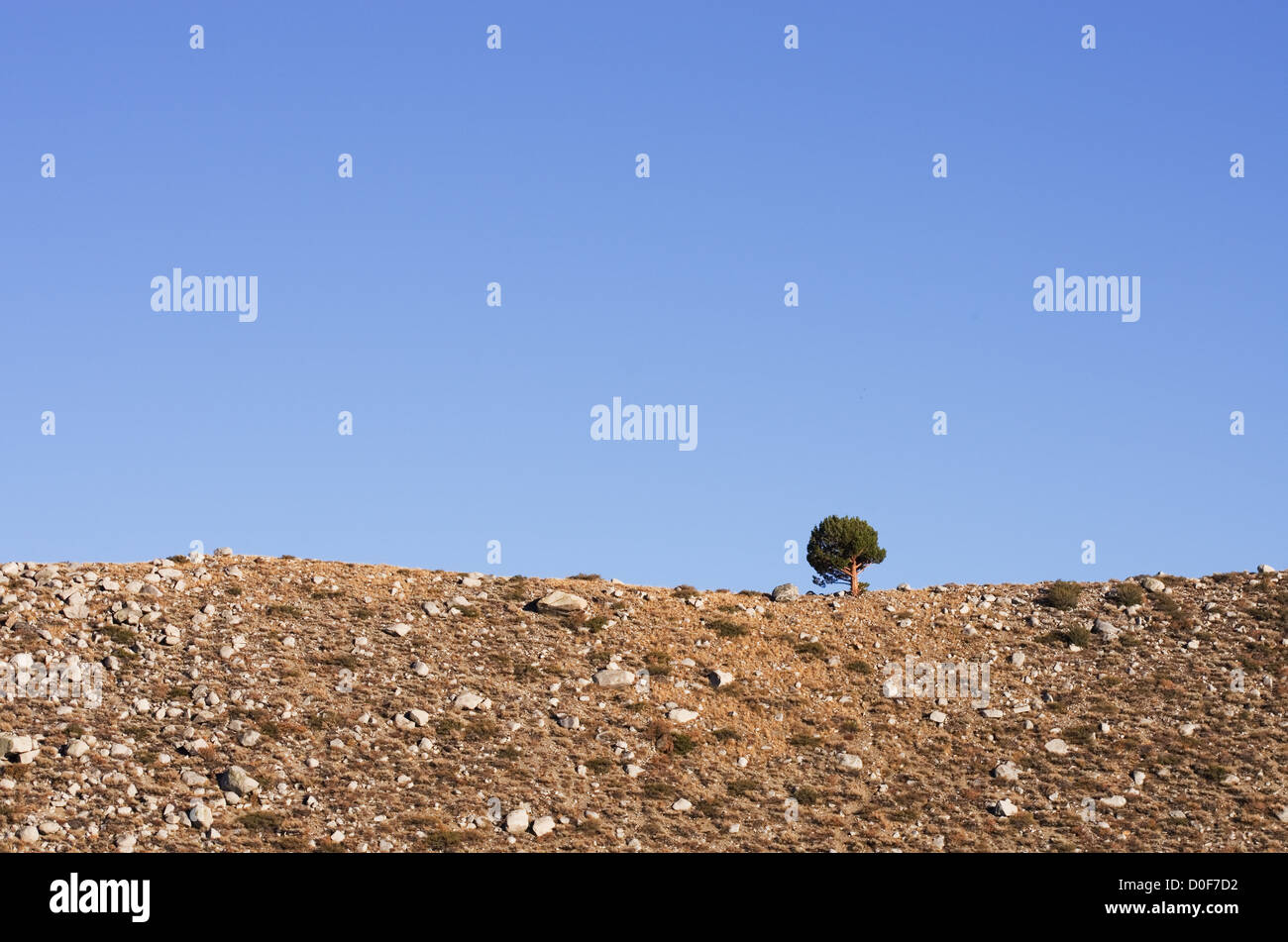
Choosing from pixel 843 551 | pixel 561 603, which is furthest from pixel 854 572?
pixel 561 603

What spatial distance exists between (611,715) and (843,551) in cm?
2241

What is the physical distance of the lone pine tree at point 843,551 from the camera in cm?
6475

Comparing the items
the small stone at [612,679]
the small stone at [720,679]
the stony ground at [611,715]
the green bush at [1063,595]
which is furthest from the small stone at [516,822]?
the green bush at [1063,595]

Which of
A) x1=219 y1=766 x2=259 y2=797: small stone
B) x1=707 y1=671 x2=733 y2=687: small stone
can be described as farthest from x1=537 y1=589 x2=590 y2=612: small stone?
x1=219 y1=766 x2=259 y2=797: small stone

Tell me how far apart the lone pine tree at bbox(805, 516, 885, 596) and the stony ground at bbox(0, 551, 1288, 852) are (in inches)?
232

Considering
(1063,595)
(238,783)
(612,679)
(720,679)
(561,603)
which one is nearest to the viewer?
(238,783)

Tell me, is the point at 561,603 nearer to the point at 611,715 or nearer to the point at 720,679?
the point at 720,679

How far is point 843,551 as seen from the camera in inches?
2557

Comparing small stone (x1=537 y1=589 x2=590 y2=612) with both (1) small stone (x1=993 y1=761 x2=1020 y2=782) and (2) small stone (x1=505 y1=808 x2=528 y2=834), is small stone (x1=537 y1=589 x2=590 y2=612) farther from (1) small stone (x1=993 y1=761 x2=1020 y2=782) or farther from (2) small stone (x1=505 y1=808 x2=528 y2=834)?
(1) small stone (x1=993 y1=761 x2=1020 y2=782)

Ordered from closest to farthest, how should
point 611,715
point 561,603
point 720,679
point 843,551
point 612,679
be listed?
point 611,715 → point 612,679 → point 720,679 → point 561,603 → point 843,551

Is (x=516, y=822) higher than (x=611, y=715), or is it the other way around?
(x=611, y=715)

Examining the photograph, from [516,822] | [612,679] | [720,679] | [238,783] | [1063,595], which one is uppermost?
[1063,595]
